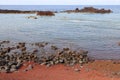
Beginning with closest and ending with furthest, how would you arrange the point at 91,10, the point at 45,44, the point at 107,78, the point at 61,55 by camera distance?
the point at 107,78 → the point at 61,55 → the point at 45,44 → the point at 91,10

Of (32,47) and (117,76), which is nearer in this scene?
(117,76)

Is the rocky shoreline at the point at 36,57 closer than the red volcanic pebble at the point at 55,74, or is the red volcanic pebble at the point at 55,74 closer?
the red volcanic pebble at the point at 55,74

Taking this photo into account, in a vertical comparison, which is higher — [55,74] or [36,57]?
[36,57]

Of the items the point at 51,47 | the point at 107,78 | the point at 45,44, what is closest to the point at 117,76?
the point at 107,78

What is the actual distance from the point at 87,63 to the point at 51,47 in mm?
8100

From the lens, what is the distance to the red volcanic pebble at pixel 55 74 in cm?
1872

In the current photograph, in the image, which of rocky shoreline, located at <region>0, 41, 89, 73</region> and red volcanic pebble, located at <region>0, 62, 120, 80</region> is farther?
rocky shoreline, located at <region>0, 41, 89, 73</region>

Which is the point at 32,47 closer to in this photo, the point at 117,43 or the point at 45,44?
the point at 45,44

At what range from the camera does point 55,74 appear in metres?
19.7

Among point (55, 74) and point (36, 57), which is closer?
point (55, 74)

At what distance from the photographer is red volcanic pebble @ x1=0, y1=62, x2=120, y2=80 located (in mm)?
18719

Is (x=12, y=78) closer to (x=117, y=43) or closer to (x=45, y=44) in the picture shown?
(x=45, y=44)

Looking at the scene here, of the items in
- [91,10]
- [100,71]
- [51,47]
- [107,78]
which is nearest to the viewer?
[107,78]

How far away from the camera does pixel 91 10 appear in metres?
118
